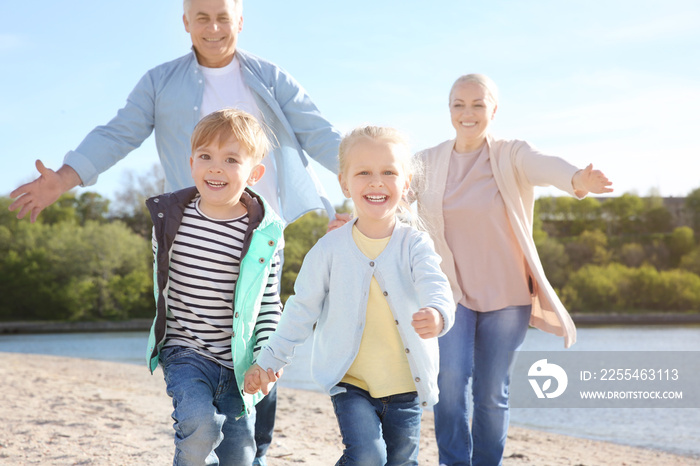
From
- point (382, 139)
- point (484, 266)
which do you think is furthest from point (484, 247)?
point (382, 139)

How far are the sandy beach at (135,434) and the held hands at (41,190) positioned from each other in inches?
81.0

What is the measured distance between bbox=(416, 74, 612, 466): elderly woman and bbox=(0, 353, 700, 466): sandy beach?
5.73ft

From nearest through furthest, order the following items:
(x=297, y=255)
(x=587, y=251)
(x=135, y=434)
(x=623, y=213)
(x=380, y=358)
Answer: (x=380, y=358) → (x=135, y=434) → (x=297, y=255) → (x=587, y=251) → (x=623, y=213)

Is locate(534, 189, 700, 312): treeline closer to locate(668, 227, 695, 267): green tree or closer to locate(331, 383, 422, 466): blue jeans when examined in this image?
locate(668, 227, 695, 267): green tree

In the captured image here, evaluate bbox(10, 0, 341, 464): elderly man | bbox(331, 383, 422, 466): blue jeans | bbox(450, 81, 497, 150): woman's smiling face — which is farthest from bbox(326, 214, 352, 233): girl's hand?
bbox(450, 81, 497, 150): woman's smiling face

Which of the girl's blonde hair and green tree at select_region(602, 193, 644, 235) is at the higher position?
green tree at select_region(602, 193, 644, 235)

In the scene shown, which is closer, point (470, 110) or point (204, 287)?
point (204, 287)

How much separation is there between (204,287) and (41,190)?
0.98 metres

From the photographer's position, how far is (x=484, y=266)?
3717 mm

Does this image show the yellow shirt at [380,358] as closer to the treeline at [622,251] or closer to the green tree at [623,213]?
the treeline at [622,251]

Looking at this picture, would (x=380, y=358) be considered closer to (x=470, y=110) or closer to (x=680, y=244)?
(x=470, y=110)

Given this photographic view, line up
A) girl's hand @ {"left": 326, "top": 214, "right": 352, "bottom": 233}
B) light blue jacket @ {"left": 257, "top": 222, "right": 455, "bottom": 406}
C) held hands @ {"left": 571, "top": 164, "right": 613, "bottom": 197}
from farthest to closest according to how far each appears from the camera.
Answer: held hands @ {"left": 571, "top": 164, "right": 613, "bottom": 197}, girl's hand @ {"left": 326, "top": 214, "right": 352, "bottom": 233}, light blue jacket @ {"left": 257, "top": 222, "right": 455, "bottom": 406}

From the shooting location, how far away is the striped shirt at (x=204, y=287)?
9.04 ft

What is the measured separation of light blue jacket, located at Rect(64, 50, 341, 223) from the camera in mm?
3453
